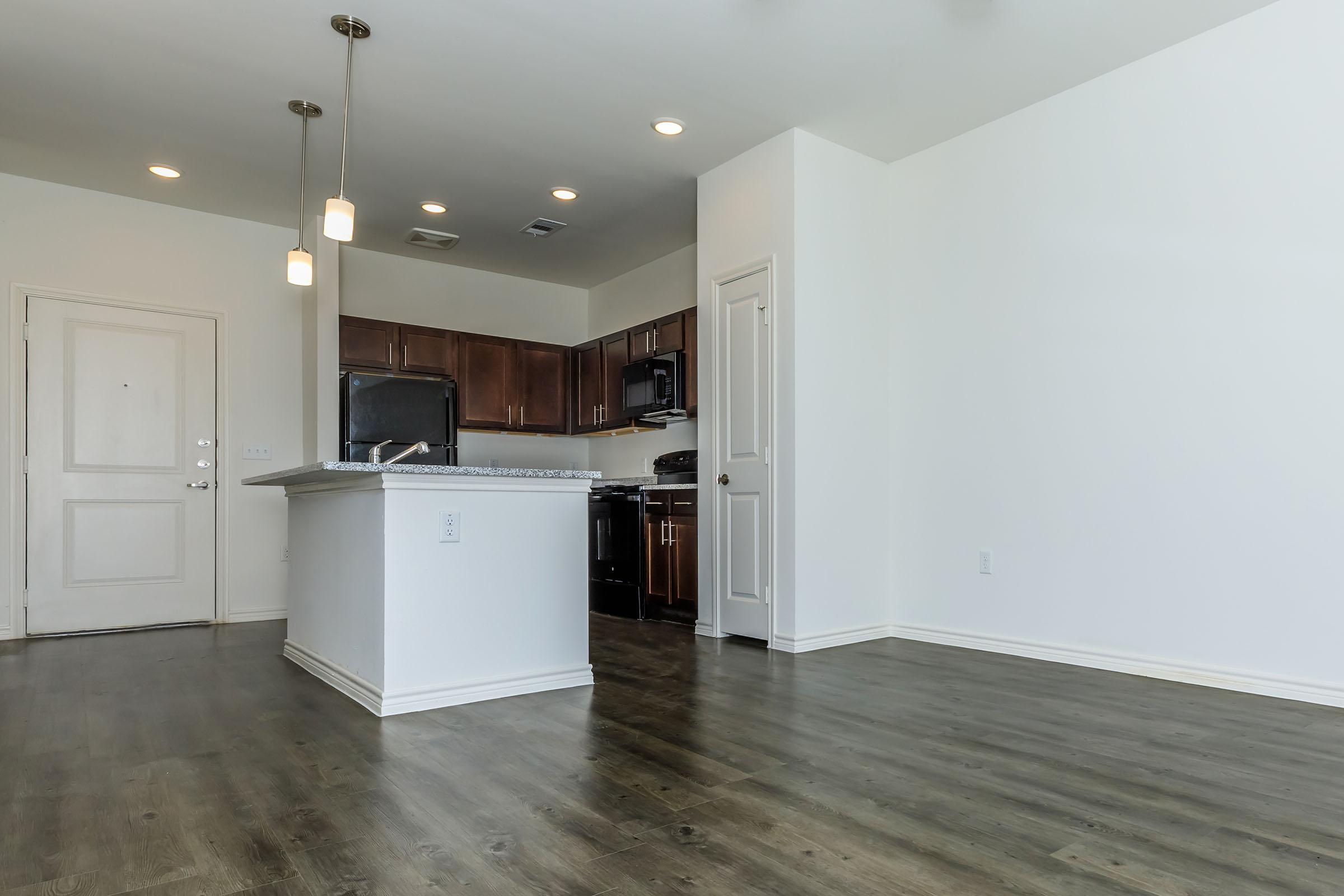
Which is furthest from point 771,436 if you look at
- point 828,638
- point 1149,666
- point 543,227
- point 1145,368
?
point 543,227

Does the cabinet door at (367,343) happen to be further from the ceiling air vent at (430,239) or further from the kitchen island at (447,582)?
the kitchen island at (447,582)

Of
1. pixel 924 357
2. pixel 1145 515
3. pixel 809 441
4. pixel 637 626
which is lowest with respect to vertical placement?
pixel 637 626

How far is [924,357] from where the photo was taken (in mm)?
4574

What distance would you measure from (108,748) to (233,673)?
116 cm

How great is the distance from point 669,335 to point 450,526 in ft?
9.91

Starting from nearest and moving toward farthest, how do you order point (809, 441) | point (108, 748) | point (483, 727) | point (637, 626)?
1. point (108, 748)
2. point (483, 727)
3. point (809, 441)
4. point (637, 626)

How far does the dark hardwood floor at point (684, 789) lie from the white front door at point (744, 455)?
0.94 m

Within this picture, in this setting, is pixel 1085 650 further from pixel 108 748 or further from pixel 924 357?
pixel 108 748

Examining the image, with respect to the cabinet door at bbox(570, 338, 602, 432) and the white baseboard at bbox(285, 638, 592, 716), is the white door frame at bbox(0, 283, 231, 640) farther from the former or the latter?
the cabinet door at bbox(570, 338, 602, 432)

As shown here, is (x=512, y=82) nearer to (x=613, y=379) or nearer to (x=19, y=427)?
(x=613, y=379)

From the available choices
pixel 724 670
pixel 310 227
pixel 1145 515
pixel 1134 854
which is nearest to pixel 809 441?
pixel 724 670

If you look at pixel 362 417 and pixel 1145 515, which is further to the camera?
pixel 362 417

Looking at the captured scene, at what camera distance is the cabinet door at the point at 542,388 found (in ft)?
22.3

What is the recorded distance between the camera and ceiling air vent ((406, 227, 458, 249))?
19.3ft
